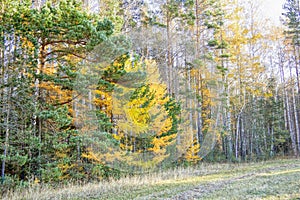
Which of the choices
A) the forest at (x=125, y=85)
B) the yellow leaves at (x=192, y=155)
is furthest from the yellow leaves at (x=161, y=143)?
the yellow leaves at (x=192, y=155)

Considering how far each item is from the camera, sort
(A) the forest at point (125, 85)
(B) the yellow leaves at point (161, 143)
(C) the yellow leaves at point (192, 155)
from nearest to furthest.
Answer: (A) the forest at point (125, 85), (B) the yellow leaves at point (161, 143), (C) the yellow leaves at point (192, 155)

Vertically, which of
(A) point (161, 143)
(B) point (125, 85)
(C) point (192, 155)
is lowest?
(C) point (192, 155)

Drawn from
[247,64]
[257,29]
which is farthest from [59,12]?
[257,29]

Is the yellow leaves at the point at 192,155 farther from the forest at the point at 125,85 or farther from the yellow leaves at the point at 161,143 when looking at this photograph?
the yellow leaves at the point at 161,143

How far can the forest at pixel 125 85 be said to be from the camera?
25.3ft

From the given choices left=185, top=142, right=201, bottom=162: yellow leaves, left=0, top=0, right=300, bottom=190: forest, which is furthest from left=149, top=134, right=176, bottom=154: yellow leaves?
left=185, top=142, right=201, bottom=162: yellow leaves

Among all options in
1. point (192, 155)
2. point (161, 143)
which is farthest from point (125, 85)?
point (192, 155)

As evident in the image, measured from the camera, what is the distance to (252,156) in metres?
17.2

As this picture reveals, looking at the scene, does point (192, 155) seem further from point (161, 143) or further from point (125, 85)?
point (125, 85)

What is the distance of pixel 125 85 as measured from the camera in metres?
9.22

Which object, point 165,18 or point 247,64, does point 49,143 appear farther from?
point 247,64

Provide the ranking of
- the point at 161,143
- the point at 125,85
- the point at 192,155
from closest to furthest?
the point at 125,85 → the point at 161,143 → the point at 192,155

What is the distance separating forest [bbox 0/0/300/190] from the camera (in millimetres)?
7711

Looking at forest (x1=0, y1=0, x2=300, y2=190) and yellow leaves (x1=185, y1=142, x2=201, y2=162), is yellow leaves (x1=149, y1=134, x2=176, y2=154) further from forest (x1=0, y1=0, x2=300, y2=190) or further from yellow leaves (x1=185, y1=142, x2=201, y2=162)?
yellow leaves (x1=185, y1=142, x2=201, y2=162)
